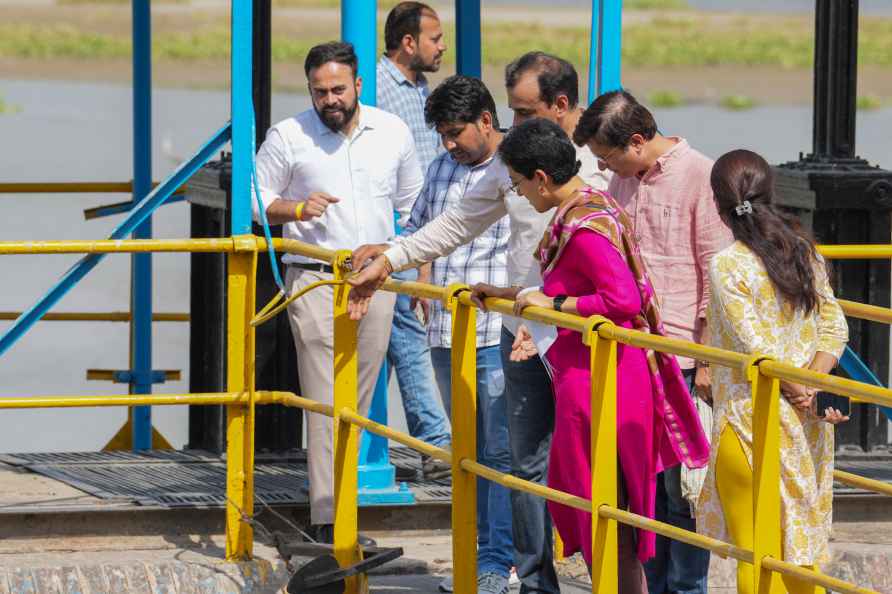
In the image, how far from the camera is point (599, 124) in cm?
552

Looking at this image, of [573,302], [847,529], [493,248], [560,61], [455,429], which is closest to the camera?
[573,302]

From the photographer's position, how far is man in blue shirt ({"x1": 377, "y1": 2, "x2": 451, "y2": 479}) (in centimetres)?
803

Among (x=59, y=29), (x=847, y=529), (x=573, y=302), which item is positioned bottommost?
(x=847, y=529)

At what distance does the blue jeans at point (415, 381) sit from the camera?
8016 millimetres

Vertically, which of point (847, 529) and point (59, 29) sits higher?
point (59, 29)

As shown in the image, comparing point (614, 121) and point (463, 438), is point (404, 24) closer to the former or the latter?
point (614, 121)

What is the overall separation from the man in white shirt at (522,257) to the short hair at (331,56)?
72cm

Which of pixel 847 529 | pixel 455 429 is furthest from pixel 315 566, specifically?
pixel 847 529

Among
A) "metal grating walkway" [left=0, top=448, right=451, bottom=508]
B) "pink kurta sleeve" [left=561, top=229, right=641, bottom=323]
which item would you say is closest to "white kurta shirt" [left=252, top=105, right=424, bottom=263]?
"metal grating walkway" [left=0, top=448, right=451, bottom=508]

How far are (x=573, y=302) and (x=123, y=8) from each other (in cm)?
4181

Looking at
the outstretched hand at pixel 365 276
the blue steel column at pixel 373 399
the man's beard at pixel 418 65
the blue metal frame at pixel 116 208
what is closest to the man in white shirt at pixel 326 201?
the blue steel column at pixel 373 399

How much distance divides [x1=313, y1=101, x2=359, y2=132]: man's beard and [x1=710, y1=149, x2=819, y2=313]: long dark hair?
6.31 ft

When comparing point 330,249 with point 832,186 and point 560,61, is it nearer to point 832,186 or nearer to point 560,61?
point 560,61

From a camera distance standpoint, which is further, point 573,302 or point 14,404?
point 14,404
